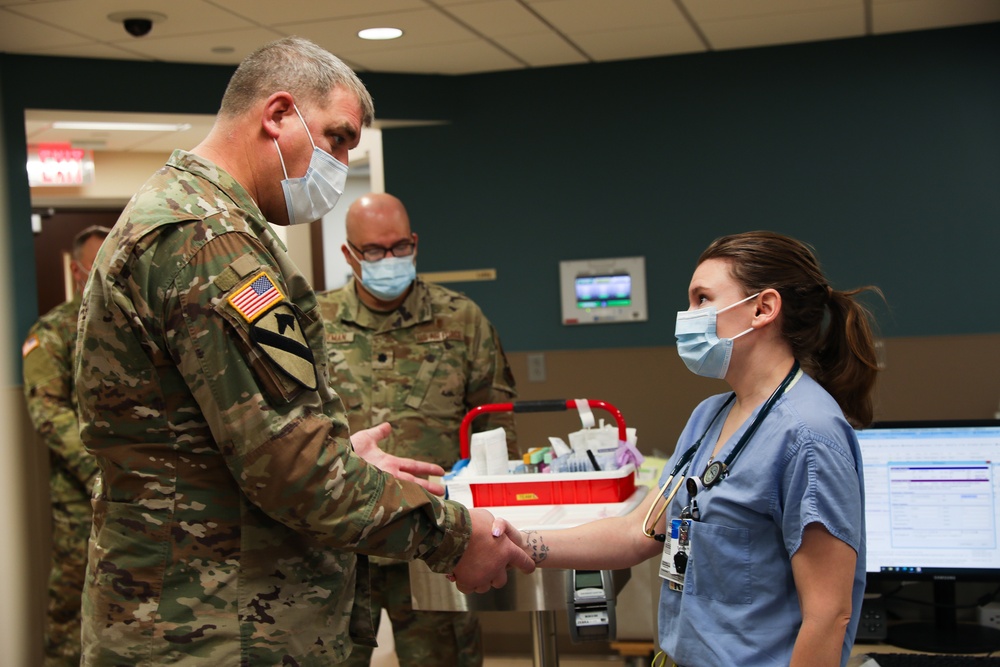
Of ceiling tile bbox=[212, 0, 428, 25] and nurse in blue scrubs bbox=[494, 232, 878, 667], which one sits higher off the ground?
ceiling tile bbox=[212, 0, 428, 25]

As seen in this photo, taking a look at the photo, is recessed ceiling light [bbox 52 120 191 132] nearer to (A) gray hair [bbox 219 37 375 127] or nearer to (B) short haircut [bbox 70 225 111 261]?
(B) short haircut [bbox 70 225 111 261]

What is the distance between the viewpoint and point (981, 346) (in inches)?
165

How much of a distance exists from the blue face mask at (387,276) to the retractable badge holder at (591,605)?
→ 1353 millimetres

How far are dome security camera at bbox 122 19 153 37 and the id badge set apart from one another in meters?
2.91

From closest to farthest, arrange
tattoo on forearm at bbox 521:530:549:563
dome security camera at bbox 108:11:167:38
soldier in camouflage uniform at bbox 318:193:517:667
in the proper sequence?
1. tattoo on forearm at bbox 521:530:549:563
2. soldier in camouflage uniform at bbox 318:193:517:667
3. dome security camera at bbox 108:11:167:38

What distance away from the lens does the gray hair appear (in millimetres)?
1666

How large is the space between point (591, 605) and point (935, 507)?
2.80 ft

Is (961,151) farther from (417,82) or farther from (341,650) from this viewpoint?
(341,650)

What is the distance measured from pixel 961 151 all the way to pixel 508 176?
1.96 m

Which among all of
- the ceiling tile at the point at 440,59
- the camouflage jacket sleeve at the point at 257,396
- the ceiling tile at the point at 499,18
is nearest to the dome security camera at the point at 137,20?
the ceiling tile at the point at 440,59

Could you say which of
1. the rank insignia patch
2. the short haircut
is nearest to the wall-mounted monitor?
the short haircut

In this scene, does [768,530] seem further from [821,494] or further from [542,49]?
[542,49]

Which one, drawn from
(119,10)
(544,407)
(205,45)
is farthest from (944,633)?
(205,45)

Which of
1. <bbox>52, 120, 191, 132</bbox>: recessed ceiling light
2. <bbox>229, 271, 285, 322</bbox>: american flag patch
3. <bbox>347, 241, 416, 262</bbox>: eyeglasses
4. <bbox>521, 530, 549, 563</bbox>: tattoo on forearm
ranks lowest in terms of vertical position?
<bbox>521, 530, 549, 563</bbox>: tattoo on forearm
